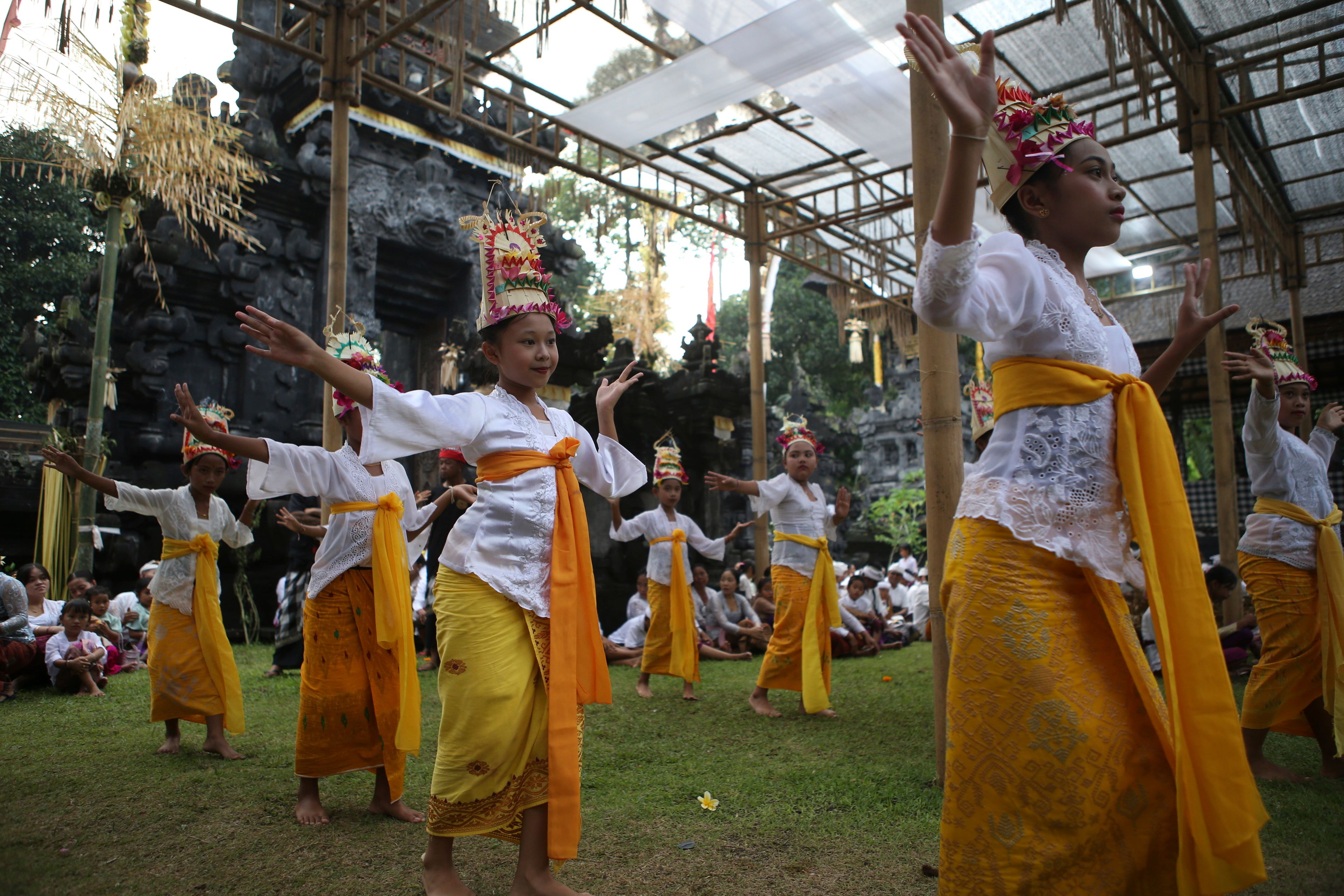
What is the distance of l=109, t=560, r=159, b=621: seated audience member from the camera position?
8.66 m

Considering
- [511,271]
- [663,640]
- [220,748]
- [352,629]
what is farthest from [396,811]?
[663,640]

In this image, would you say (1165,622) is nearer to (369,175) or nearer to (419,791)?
(419,791)

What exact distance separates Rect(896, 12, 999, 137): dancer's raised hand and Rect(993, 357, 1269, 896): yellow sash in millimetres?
551

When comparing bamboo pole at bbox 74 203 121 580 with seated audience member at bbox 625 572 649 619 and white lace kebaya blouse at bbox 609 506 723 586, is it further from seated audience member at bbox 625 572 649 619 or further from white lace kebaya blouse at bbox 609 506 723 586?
seated audience member at bbox 625 572 649 619

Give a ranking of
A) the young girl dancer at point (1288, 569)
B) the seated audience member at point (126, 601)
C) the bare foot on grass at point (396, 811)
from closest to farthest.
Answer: the bare foot on grass at point (396, 811) → the young girl dancer at point (1288, 569) → the seated audience member at point (126, 601)

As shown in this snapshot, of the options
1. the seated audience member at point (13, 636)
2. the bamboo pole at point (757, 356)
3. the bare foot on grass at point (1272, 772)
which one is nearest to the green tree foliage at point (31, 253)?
the seated audience member at point (13, 636)

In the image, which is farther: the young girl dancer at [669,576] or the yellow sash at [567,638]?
the young girl dancer at [669,576]

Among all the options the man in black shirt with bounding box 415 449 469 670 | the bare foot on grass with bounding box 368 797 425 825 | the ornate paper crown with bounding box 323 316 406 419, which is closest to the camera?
the bare foot on grass with bounding box 368 797 425 825

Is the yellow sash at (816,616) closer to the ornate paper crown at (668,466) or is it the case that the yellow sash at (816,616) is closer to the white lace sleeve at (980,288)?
the ornate paper crown at (668,466)

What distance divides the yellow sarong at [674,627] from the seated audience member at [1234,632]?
3.86m

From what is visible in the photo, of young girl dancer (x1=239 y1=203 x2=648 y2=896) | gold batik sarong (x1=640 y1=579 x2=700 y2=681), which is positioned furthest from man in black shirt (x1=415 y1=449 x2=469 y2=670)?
young girl dancer (x1=239 y1=203 x2=648 y2=896)

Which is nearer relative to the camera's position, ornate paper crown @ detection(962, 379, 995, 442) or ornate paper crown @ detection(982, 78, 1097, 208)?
ornate paper crown @ detection(982, 78, 1097, 208)

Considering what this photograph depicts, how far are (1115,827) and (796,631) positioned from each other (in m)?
4.19

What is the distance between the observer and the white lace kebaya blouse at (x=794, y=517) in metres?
6.20
